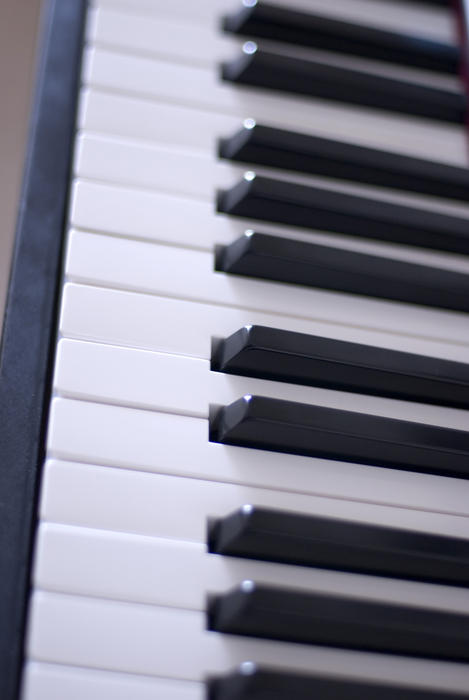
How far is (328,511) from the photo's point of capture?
0.80 meters

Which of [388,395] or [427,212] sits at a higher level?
[427,212]

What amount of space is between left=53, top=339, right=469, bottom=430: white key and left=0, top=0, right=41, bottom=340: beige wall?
0.18m

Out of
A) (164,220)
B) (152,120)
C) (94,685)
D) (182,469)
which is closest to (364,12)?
(152,120)

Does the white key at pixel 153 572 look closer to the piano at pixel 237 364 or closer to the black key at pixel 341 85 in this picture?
the piano at pixel 237 364

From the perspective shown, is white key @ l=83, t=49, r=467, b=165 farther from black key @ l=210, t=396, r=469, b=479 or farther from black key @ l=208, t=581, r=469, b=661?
black key @ l=208, t=581, r=469, b=661

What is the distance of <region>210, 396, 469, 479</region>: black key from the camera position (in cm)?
79

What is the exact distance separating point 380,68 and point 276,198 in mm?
335

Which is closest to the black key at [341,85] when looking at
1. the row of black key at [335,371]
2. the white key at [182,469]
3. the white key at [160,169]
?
the row of black key at [335,371]

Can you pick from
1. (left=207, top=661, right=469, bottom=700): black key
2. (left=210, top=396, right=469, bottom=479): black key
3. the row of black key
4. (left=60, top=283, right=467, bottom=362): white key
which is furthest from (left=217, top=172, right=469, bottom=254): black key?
(left=207, top=661, right=469, bottom=700): black key

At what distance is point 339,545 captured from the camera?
743 millimetres

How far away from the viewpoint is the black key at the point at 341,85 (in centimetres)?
105

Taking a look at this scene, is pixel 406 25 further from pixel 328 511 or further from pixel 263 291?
pixel 328 511

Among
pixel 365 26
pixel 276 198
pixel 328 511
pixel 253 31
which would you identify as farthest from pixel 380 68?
pixel 328 511

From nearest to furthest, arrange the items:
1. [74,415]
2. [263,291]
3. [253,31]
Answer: [74,415] < [263,291] < [253,31]
